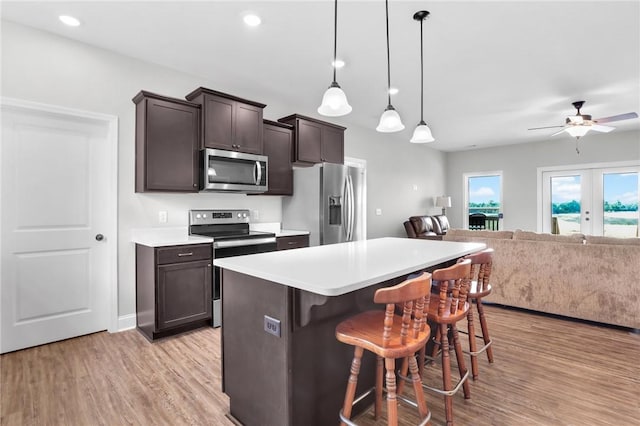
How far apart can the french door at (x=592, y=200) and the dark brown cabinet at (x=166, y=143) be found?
7.57 meters

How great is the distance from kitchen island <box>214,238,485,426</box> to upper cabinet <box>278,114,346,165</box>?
2.64 m

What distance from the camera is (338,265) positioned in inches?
66.9

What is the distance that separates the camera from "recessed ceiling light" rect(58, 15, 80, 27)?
267 cm

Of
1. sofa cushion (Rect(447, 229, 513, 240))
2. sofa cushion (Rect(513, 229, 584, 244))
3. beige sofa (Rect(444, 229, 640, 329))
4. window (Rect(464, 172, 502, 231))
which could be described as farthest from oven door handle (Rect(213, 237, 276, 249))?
window (Rect(464, 172, 502, 231))

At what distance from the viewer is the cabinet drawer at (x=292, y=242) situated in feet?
12.9

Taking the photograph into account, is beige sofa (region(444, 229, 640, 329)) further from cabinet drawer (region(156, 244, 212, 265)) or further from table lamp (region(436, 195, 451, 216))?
table lamp (region(436, 195, 451, 216))

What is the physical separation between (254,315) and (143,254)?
2002 mm

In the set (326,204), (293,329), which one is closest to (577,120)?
(326,204)

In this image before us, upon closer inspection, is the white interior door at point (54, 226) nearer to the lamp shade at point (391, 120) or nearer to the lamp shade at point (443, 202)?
the lamp shade at point (391, 120)

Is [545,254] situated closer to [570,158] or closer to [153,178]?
[153,178]

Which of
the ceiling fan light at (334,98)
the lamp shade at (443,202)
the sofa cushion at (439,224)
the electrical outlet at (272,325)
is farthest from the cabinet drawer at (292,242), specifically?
the lamp shade at (443,202)

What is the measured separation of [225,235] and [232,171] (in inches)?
27.2

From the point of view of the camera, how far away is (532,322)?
3410 mm

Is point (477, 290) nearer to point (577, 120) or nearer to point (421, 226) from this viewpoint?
point (577, 120)
